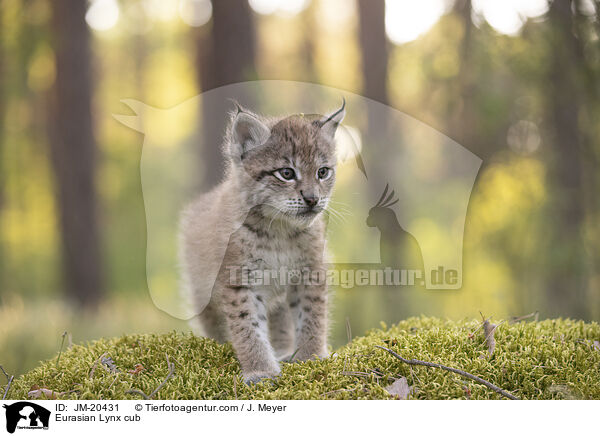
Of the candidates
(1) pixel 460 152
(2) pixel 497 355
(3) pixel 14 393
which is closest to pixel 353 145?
(1) pixel 460 152

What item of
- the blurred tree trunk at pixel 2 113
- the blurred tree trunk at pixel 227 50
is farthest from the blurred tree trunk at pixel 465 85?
the blurred tree trunk at pixel 2 113

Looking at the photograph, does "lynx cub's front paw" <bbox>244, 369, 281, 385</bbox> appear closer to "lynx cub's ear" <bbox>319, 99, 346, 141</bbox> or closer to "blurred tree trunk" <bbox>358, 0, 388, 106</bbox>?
"lynx cub's ear" <bbox>319, 99, 346, 141</bbox>

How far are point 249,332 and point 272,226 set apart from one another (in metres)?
0.60

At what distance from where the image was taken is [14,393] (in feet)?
7.47

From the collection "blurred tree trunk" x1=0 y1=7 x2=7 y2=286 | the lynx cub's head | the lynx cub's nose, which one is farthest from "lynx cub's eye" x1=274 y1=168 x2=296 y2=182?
"blurred tree trunk" x1=0 y1=7 x2=7 y2=286

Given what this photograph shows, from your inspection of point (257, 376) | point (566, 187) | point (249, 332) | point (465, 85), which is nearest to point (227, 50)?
point (465, 85)

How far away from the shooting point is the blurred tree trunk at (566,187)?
4.88 m

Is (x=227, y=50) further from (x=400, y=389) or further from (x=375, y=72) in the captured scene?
(x=400, y=389)

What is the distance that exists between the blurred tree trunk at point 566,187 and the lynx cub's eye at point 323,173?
3149 millimetres

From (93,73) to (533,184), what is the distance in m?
5.50
